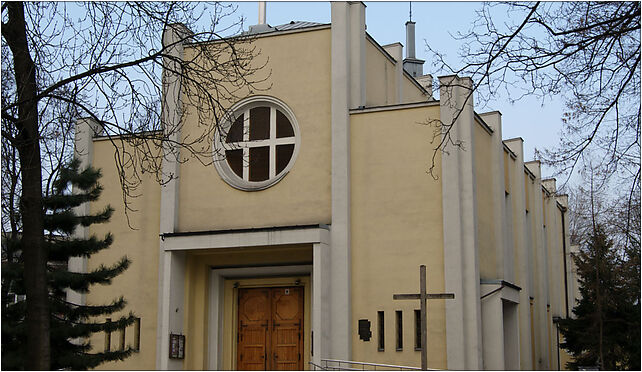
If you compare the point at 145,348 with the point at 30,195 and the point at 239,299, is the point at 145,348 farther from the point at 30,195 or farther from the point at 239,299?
the point at 30,195

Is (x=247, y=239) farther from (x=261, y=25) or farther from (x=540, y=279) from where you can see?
(x=540, y=279)

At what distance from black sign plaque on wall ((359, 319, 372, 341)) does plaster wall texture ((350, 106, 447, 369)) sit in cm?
21

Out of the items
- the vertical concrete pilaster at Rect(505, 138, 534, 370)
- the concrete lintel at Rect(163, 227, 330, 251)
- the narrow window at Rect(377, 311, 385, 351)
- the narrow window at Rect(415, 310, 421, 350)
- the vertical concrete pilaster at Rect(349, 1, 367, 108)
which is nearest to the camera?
the narrow window at Rect(415, 310, 421, 350)

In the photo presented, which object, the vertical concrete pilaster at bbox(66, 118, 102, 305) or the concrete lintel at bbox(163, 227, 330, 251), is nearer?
the concrete lintel at bbox(163, 227, 330, 251)

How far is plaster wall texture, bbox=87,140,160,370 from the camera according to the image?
841 inches

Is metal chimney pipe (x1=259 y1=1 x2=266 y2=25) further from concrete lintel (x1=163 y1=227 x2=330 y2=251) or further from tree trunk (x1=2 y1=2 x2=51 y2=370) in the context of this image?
tree trunk (x1=2 y1=2 x2=51 y2=370)

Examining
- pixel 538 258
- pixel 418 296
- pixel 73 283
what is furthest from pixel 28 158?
pixel 538 258

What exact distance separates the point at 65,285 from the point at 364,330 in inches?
251

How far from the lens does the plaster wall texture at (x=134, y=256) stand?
2136cm

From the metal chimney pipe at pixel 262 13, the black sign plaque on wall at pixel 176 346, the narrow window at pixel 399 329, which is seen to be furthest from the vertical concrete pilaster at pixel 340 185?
the metal chimney pipe at pixel 262 13

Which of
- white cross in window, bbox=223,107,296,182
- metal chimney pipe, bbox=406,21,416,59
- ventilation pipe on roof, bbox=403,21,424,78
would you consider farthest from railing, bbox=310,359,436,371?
metal chimney pipe, bbox=406,21,416,59

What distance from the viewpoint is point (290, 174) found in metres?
21.1

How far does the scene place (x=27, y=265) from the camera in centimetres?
1185

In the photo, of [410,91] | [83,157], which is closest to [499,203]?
[410,91]
